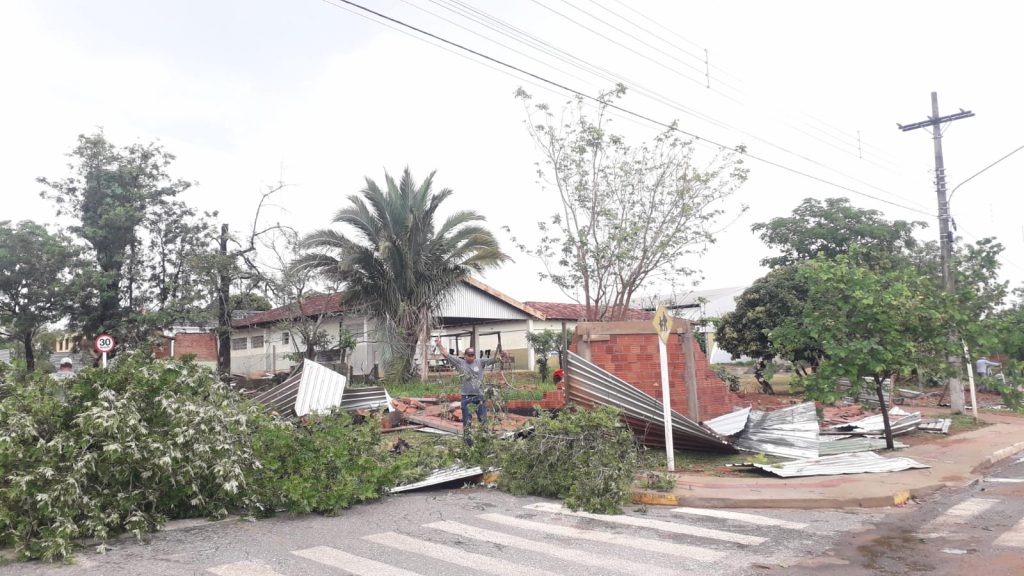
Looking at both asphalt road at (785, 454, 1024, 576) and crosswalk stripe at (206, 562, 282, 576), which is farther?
asphalt road at (785, 454, 1024, 576)

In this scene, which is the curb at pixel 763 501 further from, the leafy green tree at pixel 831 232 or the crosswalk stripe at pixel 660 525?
the leafy green tree at pixel 831 232

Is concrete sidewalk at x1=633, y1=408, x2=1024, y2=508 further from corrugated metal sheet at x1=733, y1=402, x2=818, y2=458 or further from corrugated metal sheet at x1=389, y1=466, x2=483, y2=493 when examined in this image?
corrugated metal sheet at x1=389, y1=466, x2=483, y2=493

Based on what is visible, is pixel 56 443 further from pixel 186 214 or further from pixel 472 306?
pixel 472 306

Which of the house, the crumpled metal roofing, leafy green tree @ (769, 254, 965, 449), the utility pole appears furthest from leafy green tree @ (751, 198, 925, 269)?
the crumpled metal roofing

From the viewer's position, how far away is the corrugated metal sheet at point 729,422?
11.5 meters

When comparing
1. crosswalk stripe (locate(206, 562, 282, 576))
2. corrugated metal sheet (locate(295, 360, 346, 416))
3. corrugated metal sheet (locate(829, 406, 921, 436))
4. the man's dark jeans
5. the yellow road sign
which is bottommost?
corrugated metal sheet (locate(829, 406, 921, 436))

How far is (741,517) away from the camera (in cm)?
738

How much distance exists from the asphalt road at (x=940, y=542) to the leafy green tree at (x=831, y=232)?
19.2 m

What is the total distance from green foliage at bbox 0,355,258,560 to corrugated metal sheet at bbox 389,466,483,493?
196cm

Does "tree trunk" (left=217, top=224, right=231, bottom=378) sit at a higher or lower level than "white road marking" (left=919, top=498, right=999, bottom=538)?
higher

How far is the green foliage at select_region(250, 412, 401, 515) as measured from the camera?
7332mm

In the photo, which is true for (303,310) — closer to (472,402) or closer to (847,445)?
(472,402)

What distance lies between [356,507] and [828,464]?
21.2 feet

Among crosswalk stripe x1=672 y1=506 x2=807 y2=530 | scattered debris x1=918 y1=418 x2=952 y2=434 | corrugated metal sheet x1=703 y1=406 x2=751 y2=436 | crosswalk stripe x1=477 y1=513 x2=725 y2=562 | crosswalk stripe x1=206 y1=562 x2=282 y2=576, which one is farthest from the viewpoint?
scattered debris x1=918 y1=418 x2=952 y2=434
